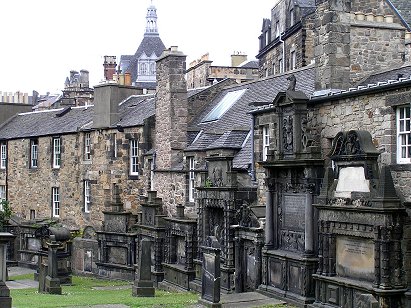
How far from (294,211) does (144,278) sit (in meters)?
6.58

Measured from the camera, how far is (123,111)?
35.8m

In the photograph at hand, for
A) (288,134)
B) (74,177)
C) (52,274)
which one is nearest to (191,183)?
(52,274)

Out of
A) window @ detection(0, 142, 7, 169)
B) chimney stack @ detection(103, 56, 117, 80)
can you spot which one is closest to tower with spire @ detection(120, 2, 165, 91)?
chimney stack @ detection(103, 56, 117, 80)

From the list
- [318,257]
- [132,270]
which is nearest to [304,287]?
[318,257]

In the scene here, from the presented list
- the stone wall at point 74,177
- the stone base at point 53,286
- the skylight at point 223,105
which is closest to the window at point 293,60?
the skylight at point 223,105

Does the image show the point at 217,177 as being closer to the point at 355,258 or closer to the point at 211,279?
the point at 211,279

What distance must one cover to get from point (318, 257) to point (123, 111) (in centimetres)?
1886

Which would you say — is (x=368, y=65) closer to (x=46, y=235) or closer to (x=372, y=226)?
(x=372, y=226)

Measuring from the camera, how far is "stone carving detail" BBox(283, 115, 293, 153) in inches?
789

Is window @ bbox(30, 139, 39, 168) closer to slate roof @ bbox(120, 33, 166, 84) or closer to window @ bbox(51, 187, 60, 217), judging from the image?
window @ bbox(51, 187, 60, 217)

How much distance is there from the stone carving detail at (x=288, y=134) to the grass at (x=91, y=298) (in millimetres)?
5374

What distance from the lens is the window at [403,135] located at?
1650 cm

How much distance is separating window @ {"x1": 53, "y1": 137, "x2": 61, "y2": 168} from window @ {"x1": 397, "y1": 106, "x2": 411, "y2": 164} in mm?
25537

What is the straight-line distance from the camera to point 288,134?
794 inches
